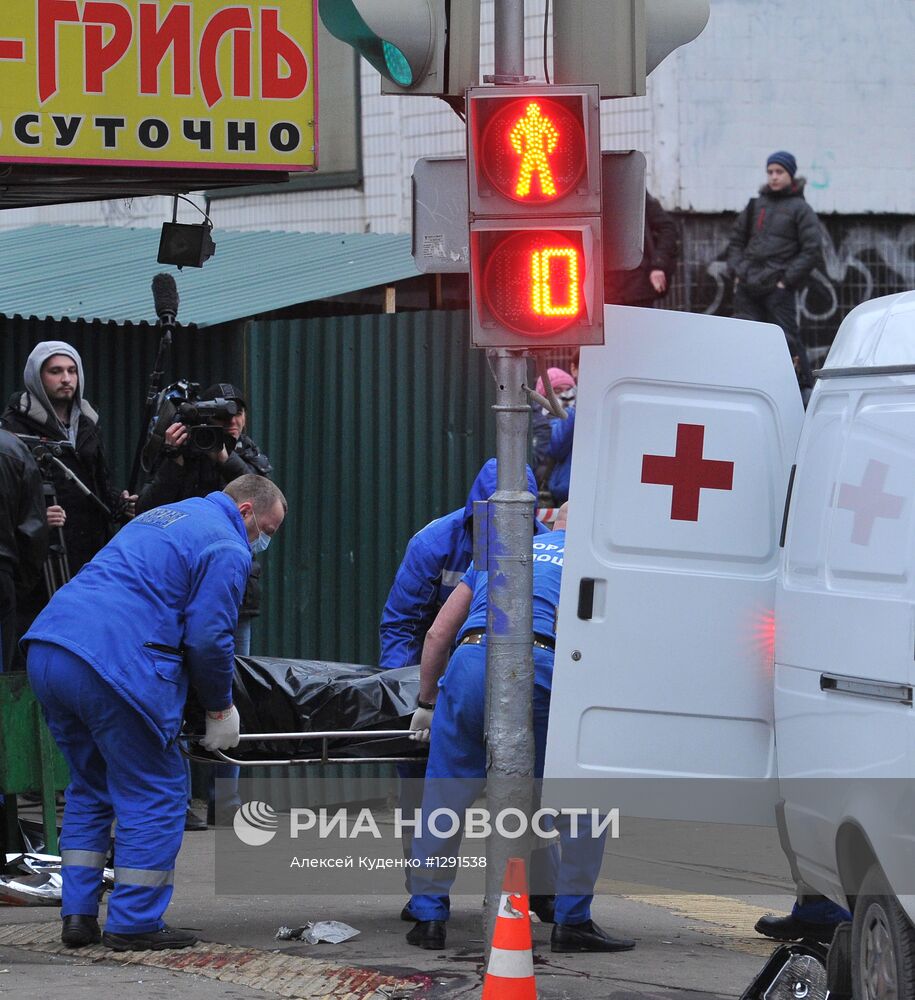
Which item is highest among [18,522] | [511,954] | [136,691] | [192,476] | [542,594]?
[192,476]

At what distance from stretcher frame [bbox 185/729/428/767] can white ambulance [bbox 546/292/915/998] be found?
1.12 metres

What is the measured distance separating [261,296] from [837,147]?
301 inches

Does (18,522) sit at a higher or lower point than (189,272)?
lower

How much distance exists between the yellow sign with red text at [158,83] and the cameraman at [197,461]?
138 cm

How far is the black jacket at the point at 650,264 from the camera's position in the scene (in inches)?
586

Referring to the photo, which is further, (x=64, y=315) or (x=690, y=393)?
(x=64, y=315)

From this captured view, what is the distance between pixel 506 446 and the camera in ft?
19.5

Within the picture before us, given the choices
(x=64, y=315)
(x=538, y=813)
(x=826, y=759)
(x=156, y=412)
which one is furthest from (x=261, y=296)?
(x=826, y=759)

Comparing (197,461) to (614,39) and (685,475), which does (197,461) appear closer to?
(685,475)

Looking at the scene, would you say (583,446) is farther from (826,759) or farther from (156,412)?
(156,412)

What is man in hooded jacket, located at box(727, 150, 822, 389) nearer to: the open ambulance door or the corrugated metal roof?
the corrugated metal roof

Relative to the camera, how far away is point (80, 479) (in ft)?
30.2

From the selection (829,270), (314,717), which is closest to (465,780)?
(314,717)

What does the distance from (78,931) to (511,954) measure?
6.83 feet
